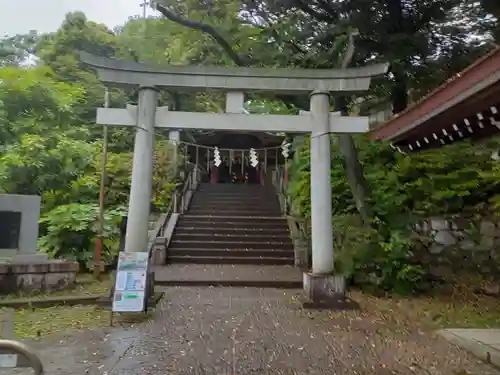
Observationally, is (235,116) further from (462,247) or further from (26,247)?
(462,247)

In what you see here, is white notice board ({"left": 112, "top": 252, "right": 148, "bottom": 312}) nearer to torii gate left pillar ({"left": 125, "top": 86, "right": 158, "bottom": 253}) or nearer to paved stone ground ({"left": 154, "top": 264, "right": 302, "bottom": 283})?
torii gate left pillar ({"left": 125, "top": 86, "right": 158, "bottom": 253})

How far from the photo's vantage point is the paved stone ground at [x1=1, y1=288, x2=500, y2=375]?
4.80 meters

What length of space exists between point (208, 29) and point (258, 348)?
336 inches

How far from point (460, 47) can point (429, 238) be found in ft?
16.6

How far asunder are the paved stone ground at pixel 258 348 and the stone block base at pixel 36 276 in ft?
8.77

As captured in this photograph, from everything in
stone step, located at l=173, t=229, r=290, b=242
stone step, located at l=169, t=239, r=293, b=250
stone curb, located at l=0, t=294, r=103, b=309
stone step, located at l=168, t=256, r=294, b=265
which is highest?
stone step, located at l=173, t=229, r=290, b=242

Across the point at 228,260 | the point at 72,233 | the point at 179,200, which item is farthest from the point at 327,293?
the point at 179,200

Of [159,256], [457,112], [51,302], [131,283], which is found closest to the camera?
[457,112]

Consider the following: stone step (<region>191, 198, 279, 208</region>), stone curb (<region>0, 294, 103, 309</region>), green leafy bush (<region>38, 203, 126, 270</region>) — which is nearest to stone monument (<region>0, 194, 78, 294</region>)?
stone curb (<region>0, 294, 103, 309</region>)

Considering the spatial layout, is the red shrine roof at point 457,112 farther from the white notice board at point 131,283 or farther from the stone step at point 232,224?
the stone step at point 232,224

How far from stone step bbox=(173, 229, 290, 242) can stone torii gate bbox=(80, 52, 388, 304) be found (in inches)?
251

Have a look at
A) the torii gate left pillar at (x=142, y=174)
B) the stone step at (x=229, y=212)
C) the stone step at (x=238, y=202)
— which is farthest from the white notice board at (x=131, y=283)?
the stone step at (x=238, y=202)

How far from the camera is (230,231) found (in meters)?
15.1

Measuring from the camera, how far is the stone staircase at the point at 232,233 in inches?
528
